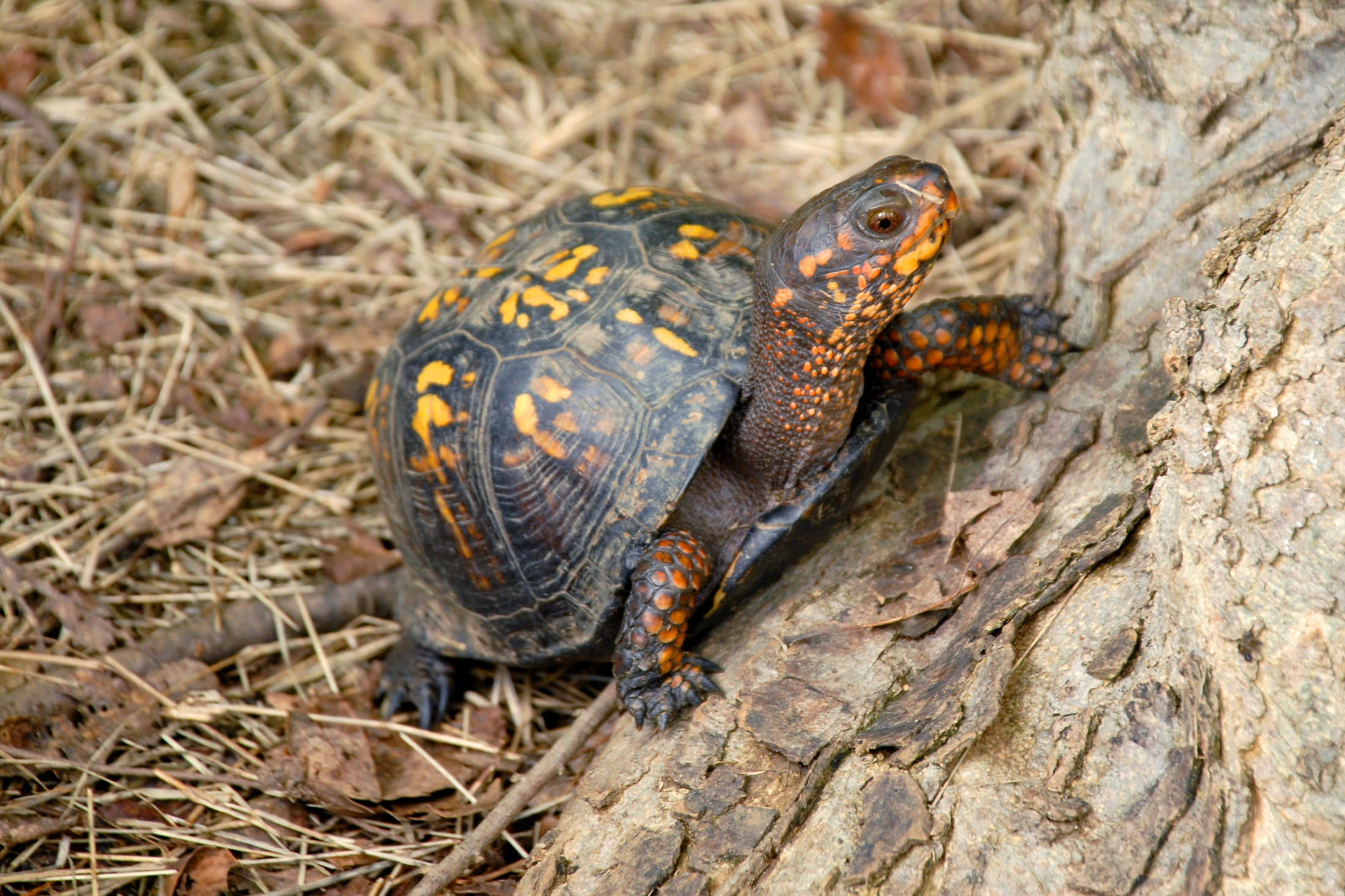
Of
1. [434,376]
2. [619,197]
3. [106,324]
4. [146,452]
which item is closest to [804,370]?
[619,197]

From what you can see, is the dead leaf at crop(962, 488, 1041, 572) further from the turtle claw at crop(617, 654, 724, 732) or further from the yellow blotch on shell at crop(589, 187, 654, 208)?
the yellow blotch on shell at crop(589, 187, 654, 208)

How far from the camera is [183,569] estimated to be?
313 centimetres

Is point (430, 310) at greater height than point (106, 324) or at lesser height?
greater

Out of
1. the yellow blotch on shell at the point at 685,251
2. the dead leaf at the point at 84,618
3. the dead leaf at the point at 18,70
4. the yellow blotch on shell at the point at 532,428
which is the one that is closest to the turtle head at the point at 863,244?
the yellow blotch on shell at the point at 685,251

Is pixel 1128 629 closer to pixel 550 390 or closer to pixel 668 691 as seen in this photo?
pixel 668 691

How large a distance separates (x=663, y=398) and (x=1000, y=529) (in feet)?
2.87

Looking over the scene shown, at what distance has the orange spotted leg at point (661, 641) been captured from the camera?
2215 mm

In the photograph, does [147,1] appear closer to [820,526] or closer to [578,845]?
[820,526]

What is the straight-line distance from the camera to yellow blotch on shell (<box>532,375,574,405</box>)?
7.73 feet

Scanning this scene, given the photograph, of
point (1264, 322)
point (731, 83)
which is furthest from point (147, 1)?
point (1264, 322)

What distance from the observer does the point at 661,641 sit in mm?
2268

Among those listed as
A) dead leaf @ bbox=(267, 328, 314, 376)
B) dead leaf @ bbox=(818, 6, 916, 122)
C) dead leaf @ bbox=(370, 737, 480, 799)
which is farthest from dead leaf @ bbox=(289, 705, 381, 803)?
dead leaf @ bbox=(818, 6, 916, 122)

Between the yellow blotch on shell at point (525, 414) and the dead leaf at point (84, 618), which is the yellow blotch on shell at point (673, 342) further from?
the dead leaf at point (84, 618)

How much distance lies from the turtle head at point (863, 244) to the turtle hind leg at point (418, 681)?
160cm
